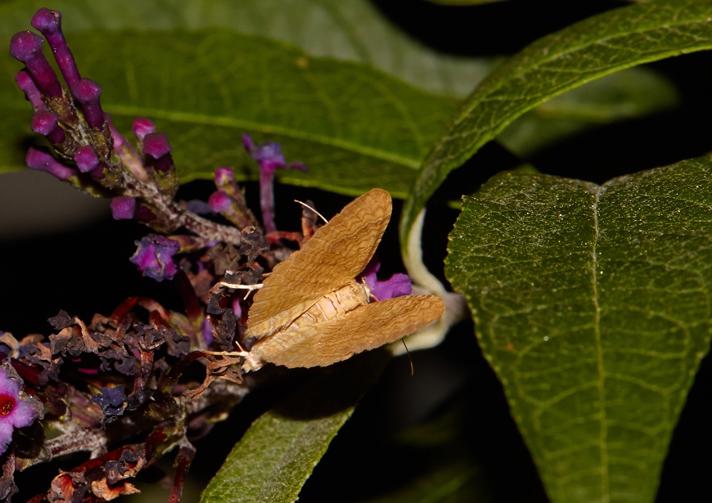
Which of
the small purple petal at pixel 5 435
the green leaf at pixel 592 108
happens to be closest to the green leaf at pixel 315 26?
the green leaf at pixel 592 108

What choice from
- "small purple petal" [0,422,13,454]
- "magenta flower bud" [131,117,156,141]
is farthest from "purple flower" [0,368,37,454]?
"magenta flower bud" [131,117,156,141]

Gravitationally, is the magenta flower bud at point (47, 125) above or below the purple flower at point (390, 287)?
above

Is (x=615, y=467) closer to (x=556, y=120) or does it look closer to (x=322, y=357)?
(x=322, y=357)

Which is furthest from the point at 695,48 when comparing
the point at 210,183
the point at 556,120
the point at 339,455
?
the point at 339,455

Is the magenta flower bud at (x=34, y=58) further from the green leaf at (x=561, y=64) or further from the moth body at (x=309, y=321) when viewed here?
the green leaf at (x=561, y=64)

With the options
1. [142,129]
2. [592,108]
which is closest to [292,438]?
[142,129]

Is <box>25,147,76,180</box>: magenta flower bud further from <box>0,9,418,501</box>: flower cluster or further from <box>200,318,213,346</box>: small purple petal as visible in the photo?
<box>200,318,213,346</box>: small purple petal

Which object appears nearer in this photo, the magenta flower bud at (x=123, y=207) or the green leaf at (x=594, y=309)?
the green leaf at (x=594, y=309)

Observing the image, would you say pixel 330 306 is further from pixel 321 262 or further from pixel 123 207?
pixel 123 207
